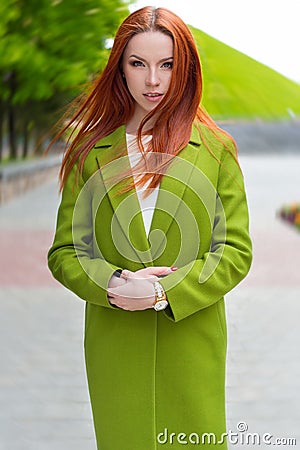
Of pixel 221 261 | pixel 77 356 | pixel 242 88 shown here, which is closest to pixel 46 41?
pixel 77 356

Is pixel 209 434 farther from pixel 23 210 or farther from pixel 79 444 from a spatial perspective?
pixel 23 210

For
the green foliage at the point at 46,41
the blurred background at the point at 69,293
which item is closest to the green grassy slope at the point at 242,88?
the blurred background at the point at 69,293

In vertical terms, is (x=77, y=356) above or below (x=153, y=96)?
below

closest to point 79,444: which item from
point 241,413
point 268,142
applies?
point 241,413

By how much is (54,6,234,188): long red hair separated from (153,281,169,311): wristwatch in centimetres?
22

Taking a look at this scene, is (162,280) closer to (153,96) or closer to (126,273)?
(126,273)

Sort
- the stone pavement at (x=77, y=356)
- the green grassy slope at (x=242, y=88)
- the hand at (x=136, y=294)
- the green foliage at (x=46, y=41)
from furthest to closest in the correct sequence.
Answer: the green foliage at (x=46, y=41) → the stone pavement at (x=77, y=356) → the green grassy slope at (x=242, y=88) → the hand at (x=136, y=294)

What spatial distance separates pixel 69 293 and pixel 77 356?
5.16 feet

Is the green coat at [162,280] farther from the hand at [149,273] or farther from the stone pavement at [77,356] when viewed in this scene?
the stone pavement at [77,356]

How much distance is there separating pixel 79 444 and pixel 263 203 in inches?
383

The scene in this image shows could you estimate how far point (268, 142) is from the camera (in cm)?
280

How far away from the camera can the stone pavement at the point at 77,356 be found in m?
3.60

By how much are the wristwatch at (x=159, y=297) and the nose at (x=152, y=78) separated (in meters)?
0.41

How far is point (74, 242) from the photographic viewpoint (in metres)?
2.05
